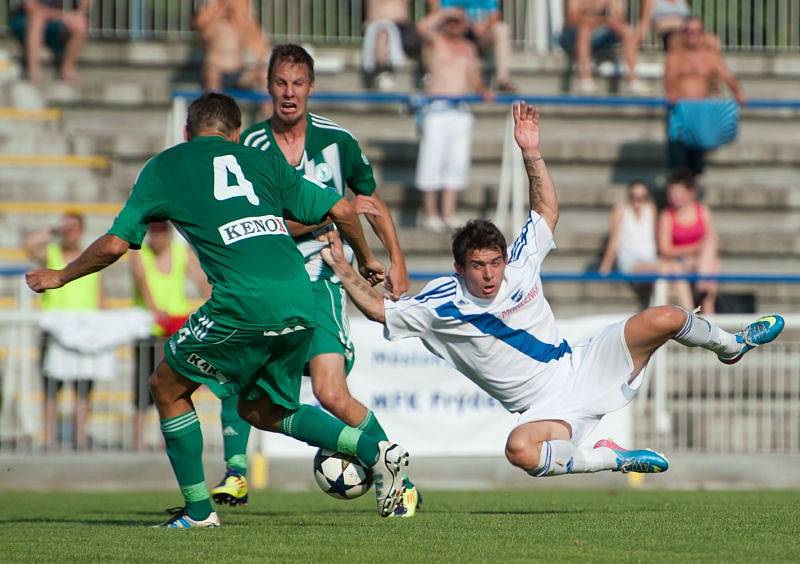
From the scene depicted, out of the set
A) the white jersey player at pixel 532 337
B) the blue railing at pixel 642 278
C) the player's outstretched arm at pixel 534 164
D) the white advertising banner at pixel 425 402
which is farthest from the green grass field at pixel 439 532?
the blue railing at pixel 642 278

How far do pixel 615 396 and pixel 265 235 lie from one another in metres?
2.27

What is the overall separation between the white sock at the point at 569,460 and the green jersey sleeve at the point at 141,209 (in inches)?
91.0

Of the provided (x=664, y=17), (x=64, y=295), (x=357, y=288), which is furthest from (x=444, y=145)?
(x=357, y=288)

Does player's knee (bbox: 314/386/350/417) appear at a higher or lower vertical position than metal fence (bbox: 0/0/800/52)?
lower

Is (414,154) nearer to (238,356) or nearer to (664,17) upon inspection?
(664,17)

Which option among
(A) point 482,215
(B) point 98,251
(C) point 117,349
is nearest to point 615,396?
(B) point 98,251

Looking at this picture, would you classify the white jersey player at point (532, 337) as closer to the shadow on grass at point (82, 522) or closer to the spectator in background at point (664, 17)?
the shadow on grass at point (82, 522)

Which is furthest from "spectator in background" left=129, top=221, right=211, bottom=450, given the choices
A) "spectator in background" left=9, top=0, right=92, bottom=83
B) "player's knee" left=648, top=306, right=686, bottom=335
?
"spectator in background" left=9, top=0, right=92, bottom=83

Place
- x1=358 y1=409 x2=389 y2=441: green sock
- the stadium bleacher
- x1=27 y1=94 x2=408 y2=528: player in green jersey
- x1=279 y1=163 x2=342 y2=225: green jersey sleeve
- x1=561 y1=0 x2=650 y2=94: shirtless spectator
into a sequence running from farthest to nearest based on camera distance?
1. x1=561 y1=0 x2=650 y2=94: shirtless spectator
2. the stadium bleacher
3. x1=358 y1=409 x2=389 y2=441: green sock
4. x1=279 y1=163 x2=342 y2=225: green jersey sleeve
5. x1=27 y1=94 x2=408 y2=528: player in green jersey

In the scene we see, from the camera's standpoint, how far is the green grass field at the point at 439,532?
258 inches

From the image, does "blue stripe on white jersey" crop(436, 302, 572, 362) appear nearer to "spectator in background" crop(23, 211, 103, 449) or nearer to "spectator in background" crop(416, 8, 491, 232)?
"spectator in background" crop(23, 211, 103, 449)

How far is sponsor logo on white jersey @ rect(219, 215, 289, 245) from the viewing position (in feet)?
25.1

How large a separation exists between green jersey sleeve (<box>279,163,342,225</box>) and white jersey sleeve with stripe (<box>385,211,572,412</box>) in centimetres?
80

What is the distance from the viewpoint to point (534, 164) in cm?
891
